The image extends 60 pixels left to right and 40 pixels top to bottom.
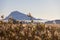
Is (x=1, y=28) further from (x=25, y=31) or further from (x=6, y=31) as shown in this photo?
(x=25, y=31)

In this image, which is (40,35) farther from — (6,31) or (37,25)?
(6,31)

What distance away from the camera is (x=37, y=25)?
328 inches

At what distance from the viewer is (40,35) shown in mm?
7879

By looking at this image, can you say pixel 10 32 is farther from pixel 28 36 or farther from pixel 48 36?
pixel 48 36

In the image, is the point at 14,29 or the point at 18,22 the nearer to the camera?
the point at 14,29

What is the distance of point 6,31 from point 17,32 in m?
0.36

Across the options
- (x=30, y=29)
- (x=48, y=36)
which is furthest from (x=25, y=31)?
(x=48, y=36)

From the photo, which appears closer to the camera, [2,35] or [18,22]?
[2,35]

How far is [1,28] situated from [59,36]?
72.5 inches

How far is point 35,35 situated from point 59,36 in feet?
2.45

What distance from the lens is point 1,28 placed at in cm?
825

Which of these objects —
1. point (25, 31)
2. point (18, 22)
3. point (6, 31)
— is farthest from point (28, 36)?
point (18, 22)

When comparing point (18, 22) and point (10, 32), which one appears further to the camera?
point (18, 22)

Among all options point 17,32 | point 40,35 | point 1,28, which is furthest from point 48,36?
point 1,28
